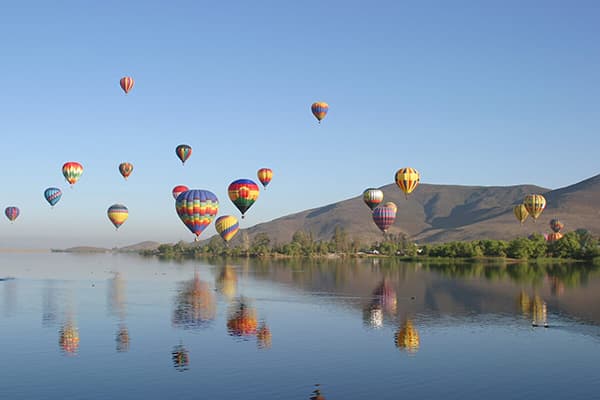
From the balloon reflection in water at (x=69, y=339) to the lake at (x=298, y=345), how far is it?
192 mm

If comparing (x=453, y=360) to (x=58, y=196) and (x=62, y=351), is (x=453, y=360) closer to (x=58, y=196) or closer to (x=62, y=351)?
(x=62, y=351)

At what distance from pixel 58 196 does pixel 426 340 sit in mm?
140704

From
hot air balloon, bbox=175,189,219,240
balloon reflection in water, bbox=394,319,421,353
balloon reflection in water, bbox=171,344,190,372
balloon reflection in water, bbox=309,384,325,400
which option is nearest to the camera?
balloon reflection in water, bbox=309,384,325,400

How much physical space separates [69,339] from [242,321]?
20.8 meters

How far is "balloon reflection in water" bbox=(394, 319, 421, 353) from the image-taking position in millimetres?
60859

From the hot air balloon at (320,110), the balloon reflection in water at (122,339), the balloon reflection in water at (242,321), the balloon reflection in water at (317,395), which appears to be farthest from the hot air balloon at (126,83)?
the balloon reflection in water at (317,395)

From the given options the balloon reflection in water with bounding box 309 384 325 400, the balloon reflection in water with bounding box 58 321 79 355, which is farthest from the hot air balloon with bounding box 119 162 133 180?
the balloon reflection in water with bounding box 309 384 325 400

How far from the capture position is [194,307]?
294 feet

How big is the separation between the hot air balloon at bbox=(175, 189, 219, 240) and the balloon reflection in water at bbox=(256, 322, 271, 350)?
2273 inches

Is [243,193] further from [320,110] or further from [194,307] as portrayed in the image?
[194,307]

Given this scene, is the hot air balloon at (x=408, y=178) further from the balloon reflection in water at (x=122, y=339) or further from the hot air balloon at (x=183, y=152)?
the balloon reflection in water at (x=122, y=339)

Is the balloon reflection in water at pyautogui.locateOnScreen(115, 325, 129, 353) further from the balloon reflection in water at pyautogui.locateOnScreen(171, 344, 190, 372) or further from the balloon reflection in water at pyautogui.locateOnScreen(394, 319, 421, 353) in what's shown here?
the balloon reflection in water at pyautogui.locateOnScreen(394, 319, 421, 353)

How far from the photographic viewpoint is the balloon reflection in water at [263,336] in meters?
61.3

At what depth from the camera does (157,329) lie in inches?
2741
